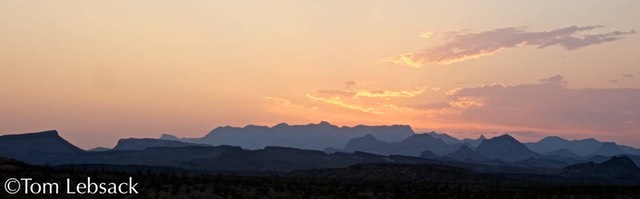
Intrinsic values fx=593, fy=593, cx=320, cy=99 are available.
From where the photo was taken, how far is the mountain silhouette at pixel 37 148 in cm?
17938

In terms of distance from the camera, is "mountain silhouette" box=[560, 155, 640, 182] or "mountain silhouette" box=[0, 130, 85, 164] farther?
"mountain silhouette" box=[0, 130, 85, 164]

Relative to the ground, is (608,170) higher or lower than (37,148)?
lower

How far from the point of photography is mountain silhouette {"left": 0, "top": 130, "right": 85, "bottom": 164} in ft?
589

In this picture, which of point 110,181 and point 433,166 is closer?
point 110,181

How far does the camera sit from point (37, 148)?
190 meters

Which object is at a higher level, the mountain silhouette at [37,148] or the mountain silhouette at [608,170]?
the mountain silhouette at [37,148]

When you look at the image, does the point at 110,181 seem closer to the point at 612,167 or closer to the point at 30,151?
the point at 612,167

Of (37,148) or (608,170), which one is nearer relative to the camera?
(608,170)

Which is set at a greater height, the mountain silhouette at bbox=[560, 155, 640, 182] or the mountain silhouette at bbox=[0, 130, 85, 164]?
the mountain silhouette at bbox=[0, 130, 85, 164]

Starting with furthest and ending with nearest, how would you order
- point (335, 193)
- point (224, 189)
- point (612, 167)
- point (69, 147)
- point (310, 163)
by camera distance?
point (69, 147) → point (310, 163) → point (612, 167) → point (335, 193) → point (224, 189)

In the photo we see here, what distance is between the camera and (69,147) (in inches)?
7726

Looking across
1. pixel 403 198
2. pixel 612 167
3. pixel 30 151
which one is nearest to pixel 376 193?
pixel 403 198

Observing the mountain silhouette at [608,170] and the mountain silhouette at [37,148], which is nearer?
the mountain silhouette at [608,170]

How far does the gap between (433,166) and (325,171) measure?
721 inches
